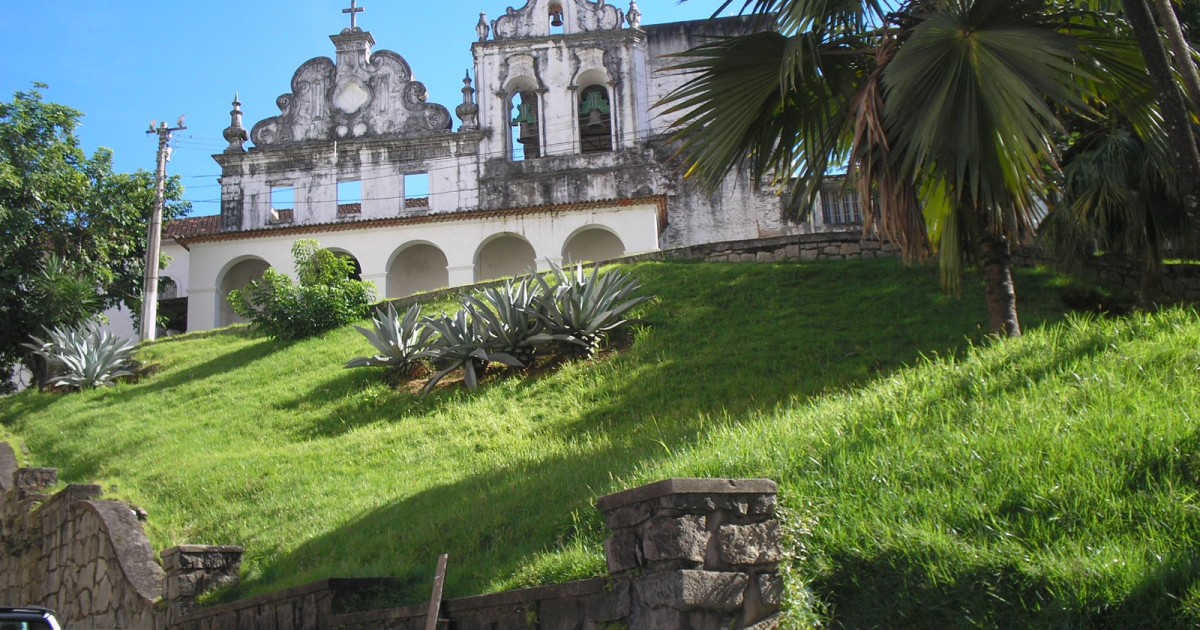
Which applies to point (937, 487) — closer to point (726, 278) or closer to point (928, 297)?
point (928, 297)

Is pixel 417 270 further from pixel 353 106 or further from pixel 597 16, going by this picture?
pixel 597 16

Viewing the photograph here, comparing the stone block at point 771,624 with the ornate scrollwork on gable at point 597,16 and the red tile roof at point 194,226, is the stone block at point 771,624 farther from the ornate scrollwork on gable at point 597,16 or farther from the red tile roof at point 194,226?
the red tile roof at point 194,226

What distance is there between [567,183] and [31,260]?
1311 cm

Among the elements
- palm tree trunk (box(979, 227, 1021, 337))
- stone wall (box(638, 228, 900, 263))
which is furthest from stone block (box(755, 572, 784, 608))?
stone wall (box(638, 228, 900, 263))

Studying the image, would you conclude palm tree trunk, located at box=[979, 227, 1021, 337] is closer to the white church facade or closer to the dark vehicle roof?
the dark vehicle roof

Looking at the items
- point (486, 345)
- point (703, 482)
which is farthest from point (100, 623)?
point (703, 482)

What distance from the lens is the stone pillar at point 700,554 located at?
184 inches

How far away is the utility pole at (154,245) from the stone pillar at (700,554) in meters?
20.2

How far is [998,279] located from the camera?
10.4 m

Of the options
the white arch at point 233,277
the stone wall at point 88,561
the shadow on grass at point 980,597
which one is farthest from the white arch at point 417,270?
the shadow on grass at point 980,597

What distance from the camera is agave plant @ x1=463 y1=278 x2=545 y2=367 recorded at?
1420cm

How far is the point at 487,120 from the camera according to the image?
30781 millimetres

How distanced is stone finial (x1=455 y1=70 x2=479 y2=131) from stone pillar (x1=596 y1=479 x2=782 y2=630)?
2690 centimetres

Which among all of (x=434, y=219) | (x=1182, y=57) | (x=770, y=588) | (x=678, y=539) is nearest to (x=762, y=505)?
(x=770, y=588)
